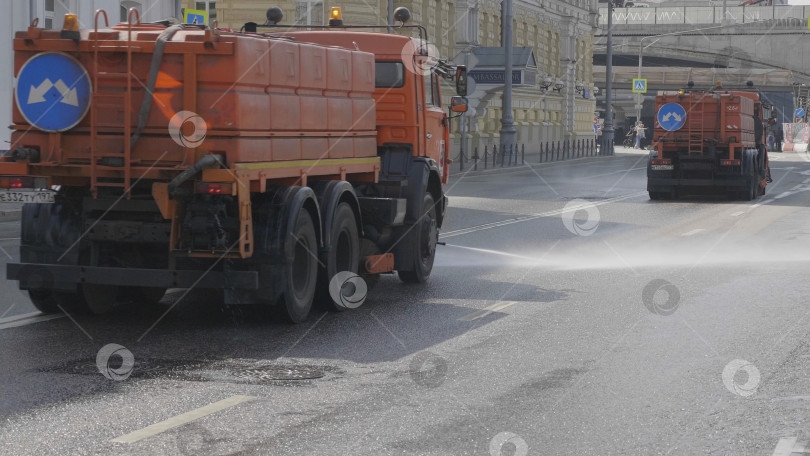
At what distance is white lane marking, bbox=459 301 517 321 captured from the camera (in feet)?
35.8

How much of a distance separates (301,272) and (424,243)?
3.17 meters

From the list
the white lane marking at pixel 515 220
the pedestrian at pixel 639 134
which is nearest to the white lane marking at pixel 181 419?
the white lane marking at pixel 515 220

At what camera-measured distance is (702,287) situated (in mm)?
13047

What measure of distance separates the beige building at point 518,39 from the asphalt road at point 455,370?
3035cm

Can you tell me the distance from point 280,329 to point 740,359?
3.44 meters

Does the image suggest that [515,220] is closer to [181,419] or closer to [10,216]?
[10,216]

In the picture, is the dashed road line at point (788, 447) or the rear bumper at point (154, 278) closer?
the dashed road line at point (788, 447)

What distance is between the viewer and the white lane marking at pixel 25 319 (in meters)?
9.93

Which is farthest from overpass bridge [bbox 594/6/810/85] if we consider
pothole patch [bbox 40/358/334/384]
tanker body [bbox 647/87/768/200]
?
pothole patch [bbox 40/358/334/384]

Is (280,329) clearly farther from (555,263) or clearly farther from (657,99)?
(657,99)

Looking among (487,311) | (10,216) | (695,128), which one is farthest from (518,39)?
(487,311)

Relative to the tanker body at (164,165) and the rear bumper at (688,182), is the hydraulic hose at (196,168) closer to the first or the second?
the tanker body at (164,165)

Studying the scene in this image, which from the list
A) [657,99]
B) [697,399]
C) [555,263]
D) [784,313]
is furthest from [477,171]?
[697,399]

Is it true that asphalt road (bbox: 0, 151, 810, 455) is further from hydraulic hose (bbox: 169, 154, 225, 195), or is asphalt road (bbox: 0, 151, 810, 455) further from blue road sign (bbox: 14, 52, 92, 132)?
blue road sign (bbox: 14, 52, 92, 132)
